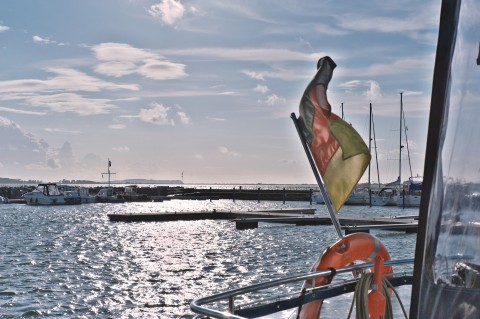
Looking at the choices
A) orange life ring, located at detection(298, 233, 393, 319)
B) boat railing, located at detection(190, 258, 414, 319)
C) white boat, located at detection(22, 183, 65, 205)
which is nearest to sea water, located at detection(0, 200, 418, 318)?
boat railing, located at detection(190, 258, 414, 319)

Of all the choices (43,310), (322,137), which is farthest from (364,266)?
(43,310)

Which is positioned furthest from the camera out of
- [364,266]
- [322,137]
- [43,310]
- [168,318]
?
[43,310]

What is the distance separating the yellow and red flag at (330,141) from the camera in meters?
6.07

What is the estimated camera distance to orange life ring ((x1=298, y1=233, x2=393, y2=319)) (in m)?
5.68

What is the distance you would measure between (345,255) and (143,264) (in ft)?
88.3

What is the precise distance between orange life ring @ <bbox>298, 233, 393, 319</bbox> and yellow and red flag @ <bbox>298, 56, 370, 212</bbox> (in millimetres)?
558

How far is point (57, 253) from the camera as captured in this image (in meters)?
37.0

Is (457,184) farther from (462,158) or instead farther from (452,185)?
(462,158)

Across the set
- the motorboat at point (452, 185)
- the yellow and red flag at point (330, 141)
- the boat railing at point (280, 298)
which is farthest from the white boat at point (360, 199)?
the motorboat at point (452, 185)

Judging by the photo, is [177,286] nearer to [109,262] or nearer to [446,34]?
[109,262]

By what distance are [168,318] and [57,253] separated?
20.3m

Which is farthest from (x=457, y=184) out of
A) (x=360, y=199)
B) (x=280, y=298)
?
(x=360, y=199)

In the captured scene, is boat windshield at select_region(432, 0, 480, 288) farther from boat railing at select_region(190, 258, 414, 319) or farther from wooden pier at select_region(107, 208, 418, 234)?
wooden pier at select_region(107, 208, 418, 234)

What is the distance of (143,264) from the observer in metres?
31.7
